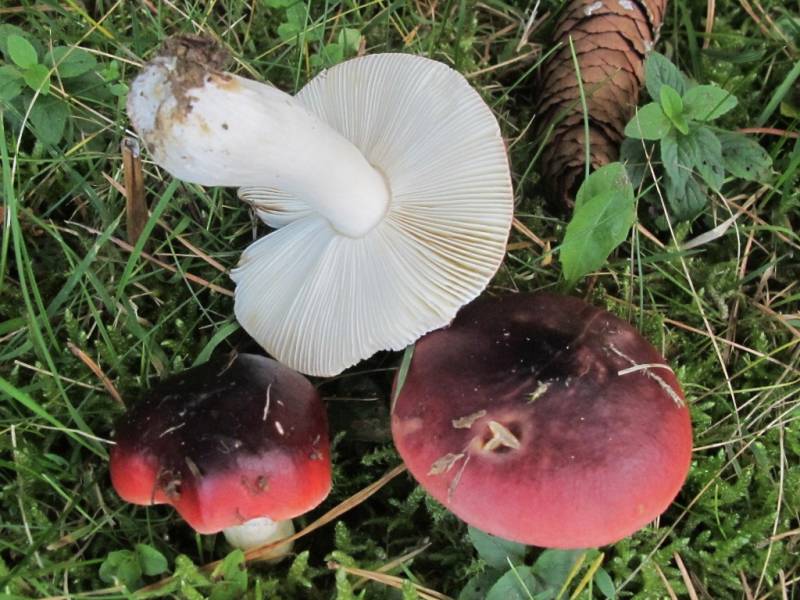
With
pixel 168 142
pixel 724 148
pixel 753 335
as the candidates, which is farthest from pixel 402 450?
pixel 724 148

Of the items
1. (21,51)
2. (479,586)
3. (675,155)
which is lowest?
(479,586)

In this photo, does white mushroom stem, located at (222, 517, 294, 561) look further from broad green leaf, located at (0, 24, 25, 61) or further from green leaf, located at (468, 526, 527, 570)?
broad green leaf, located at (0, 24, 25, 61)

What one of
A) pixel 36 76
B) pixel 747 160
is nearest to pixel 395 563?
pixel 747 160

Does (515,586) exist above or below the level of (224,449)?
below

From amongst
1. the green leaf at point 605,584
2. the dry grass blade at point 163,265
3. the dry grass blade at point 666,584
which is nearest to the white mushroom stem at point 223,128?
the dry grass blade at point 163,265

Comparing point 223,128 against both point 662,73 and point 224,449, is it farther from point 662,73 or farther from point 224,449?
point 662,73

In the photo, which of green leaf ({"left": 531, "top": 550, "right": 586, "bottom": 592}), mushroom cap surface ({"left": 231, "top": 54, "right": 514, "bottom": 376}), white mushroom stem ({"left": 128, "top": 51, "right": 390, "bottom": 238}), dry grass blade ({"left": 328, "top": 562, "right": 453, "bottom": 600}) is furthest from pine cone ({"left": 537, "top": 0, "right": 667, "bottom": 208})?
dry grass blade ({"left": 328, "top": 562, "right": 453, "bottom": 600})
